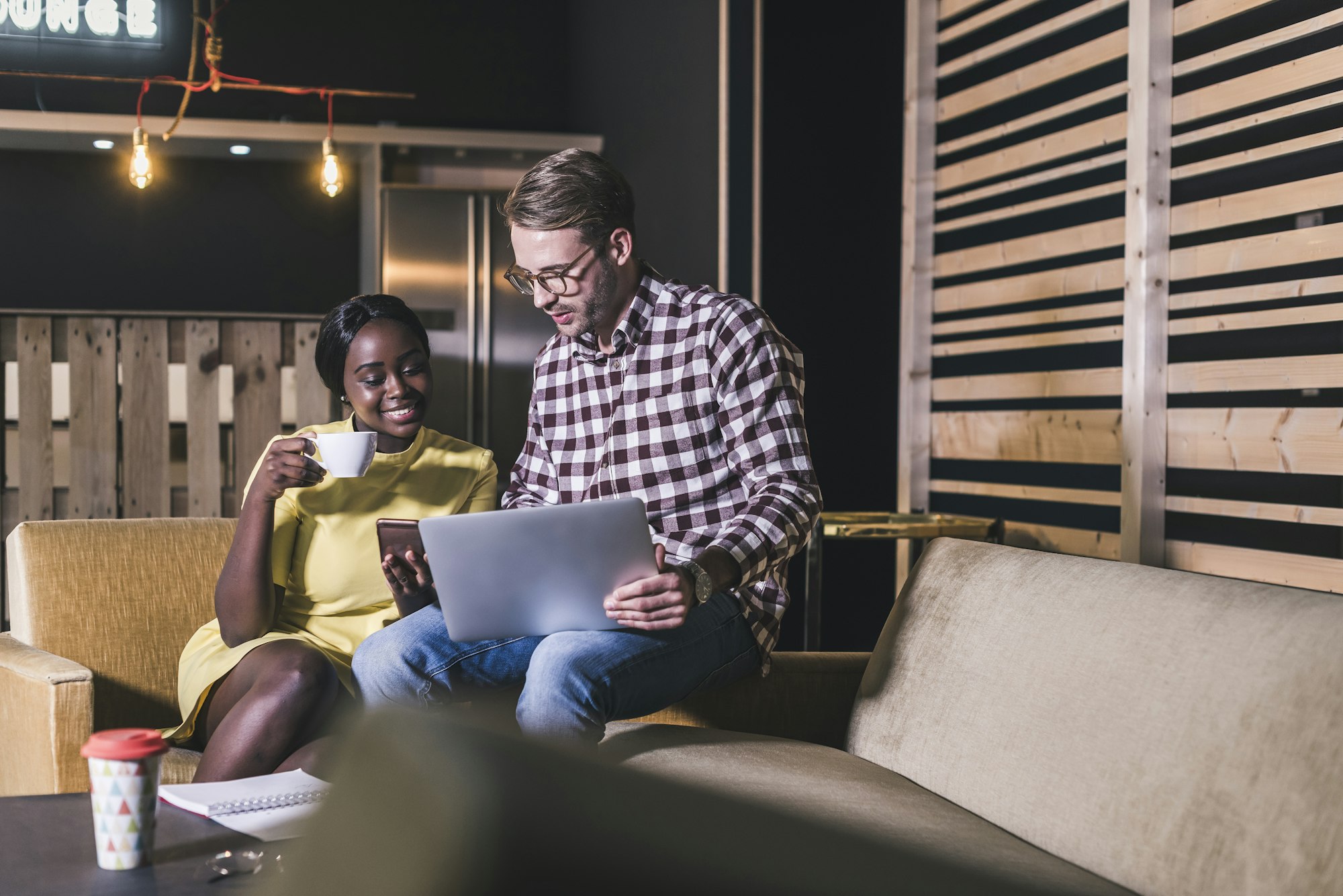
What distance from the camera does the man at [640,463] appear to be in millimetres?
1811

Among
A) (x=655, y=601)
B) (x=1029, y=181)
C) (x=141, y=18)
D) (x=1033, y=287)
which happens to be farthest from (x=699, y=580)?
(x=141, y=18)

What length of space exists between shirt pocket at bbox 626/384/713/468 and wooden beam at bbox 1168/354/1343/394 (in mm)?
1266

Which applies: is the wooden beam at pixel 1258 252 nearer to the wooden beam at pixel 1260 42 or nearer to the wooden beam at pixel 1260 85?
the wooden beam at pixel 1260 85

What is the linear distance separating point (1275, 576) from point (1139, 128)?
1.09 meters

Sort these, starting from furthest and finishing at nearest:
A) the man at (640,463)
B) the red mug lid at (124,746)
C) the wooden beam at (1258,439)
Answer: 1. the wooden beam at (1258,439)
2. the man at (640,463)
3. the red mug lid at (124,746)

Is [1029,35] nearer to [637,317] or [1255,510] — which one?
[1255,510]

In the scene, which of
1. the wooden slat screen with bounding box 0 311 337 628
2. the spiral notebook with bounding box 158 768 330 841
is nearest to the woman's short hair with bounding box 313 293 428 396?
the spiral notebook with bounding box 158 768 330 841

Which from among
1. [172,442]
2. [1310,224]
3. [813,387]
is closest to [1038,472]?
[813,387]

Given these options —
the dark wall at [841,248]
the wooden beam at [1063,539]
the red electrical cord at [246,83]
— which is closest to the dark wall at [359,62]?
the red electrical cord at [246,83]

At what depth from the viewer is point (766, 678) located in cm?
212

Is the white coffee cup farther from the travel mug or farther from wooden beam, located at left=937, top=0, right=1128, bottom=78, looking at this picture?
wooden beam, located at left=937, top=0, right=1128, bottom=78

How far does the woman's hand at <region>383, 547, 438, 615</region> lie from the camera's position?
203 cm

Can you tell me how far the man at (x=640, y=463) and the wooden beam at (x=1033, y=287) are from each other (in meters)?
1.28

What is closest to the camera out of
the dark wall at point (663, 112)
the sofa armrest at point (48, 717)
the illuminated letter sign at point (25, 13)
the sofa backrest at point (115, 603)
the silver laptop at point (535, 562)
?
the silver laptop at point (535, 562)
